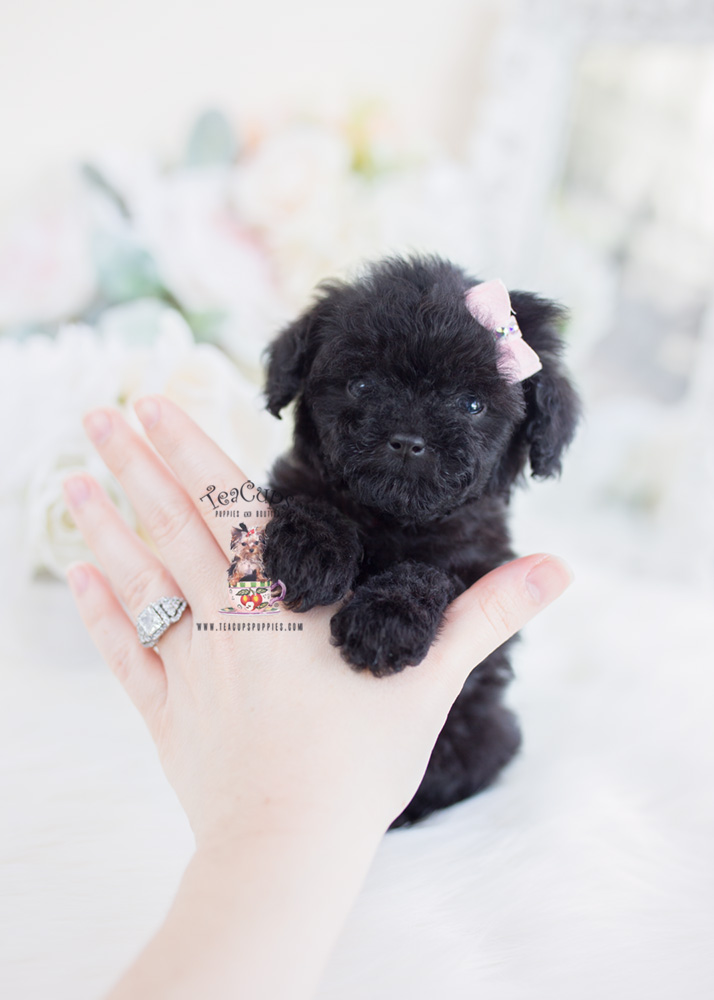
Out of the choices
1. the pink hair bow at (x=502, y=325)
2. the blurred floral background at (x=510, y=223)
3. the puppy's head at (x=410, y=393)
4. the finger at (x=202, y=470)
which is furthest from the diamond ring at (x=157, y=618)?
the blurred floral background at (x=510, y=223)

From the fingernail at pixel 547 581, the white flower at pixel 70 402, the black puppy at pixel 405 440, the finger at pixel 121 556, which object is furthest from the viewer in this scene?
the white flower at pixel 70 402

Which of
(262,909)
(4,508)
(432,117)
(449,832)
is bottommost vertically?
(449,832)

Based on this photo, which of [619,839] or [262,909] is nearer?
[262,909]

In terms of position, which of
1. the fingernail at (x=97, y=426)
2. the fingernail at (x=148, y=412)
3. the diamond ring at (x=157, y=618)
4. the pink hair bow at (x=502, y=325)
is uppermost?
the pink hair bow at (x=502, y=325)

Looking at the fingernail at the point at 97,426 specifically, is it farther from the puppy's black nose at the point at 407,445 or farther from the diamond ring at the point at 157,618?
the puppy's black nose at the point at 407,445

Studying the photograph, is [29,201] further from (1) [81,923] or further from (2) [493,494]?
(1) [81,923]

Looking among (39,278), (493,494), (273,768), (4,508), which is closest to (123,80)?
(39,278)

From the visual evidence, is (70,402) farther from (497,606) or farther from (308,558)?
(497,606)
